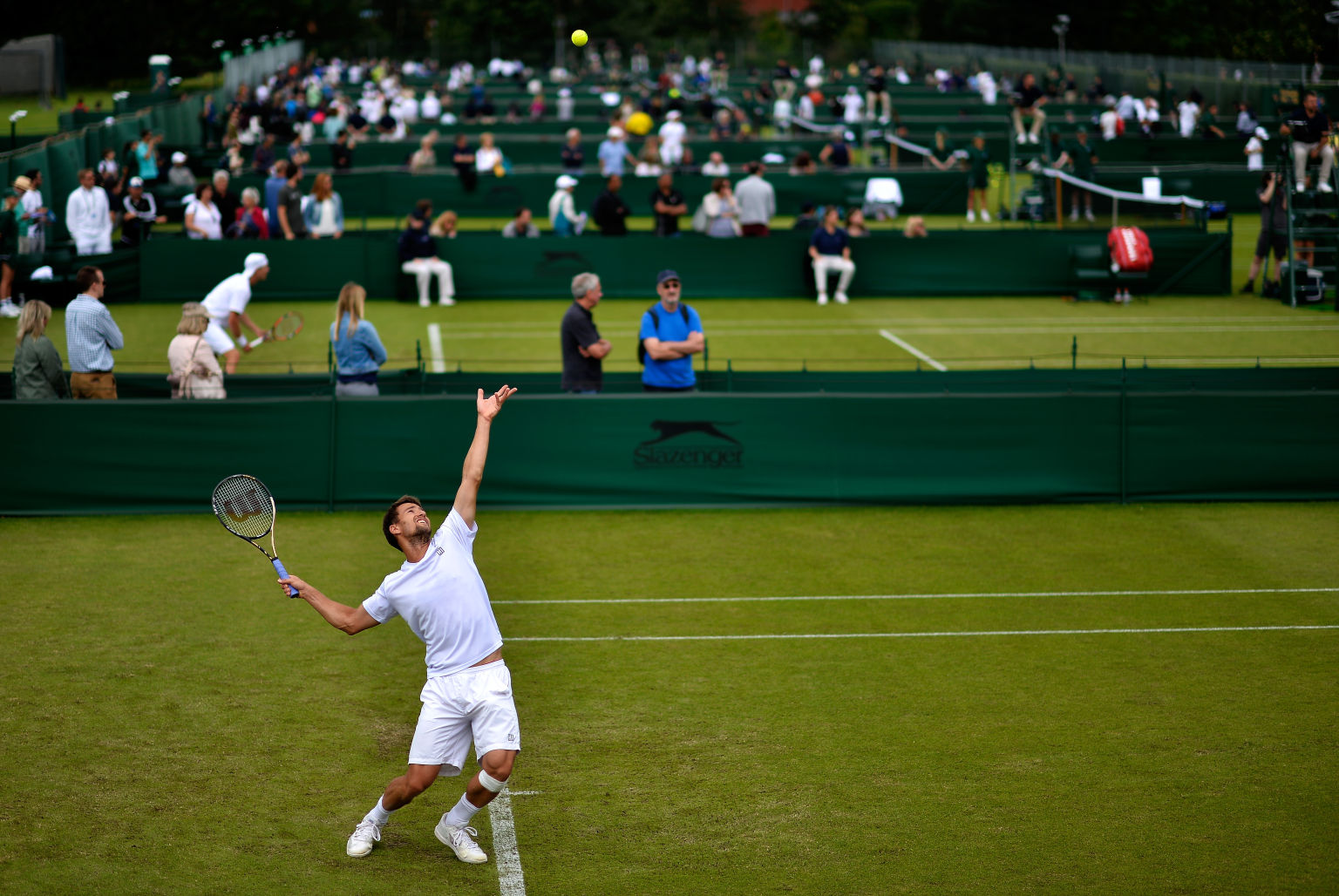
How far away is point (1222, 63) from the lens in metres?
59.6

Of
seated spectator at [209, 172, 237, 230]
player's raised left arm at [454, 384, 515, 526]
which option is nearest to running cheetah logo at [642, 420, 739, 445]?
player's raised left arm at [454, 384, 515, 526]

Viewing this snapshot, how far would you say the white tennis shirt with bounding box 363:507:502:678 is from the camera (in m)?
7.32

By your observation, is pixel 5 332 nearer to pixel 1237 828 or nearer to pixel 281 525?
Answer: pixel 281 525

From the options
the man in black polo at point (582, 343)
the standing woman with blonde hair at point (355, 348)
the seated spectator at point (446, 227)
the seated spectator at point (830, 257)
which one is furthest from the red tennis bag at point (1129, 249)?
the standing woman with blonde hair at point (355, 348)

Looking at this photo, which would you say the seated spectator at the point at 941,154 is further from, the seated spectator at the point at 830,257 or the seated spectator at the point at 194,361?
the seated spectator at the point at 194,361

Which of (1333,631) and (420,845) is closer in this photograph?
(420,845)

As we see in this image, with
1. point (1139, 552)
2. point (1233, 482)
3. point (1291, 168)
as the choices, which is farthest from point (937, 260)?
point (1139, 552)

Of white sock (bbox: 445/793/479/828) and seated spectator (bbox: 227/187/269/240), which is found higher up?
seated spectator (bbox: 227/187/269/240)

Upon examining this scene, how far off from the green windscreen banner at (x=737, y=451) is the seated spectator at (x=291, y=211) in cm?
1372

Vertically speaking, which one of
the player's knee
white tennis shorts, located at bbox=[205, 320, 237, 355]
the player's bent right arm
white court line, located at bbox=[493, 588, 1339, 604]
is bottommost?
white court line, located at bbox=[493, 588, 1339, 604]

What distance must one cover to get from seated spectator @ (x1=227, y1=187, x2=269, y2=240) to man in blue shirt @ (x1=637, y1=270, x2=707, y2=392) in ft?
47.4

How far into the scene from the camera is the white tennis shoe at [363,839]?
7516mm

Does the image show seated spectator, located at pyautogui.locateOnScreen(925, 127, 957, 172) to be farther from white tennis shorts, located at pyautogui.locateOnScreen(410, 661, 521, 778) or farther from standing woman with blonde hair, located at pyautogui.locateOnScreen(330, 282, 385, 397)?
white tennis shorts, located at pyautogui.locateOnScreen(410, 661, 521, 778)

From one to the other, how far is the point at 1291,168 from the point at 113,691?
23.1m
